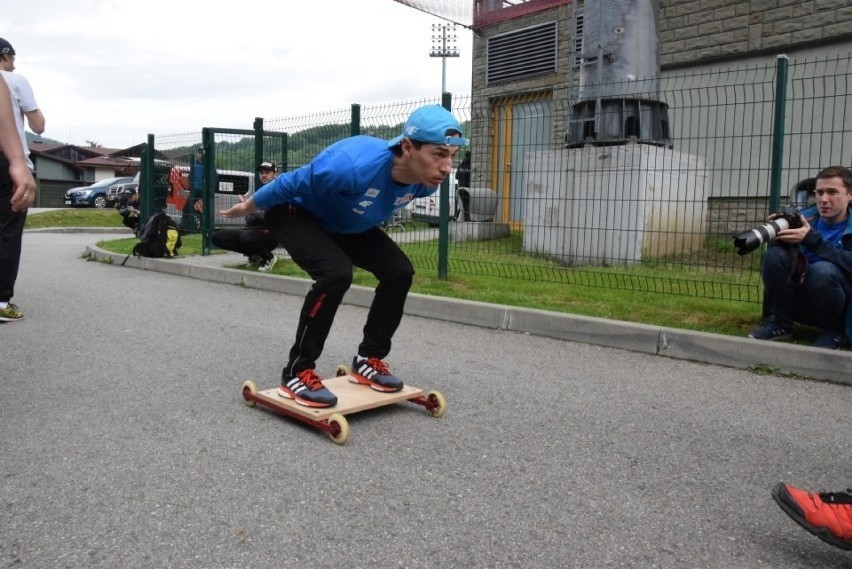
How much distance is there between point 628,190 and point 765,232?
4.06 m

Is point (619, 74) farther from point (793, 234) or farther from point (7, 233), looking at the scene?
point (7, 233)

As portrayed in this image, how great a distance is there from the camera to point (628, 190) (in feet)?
27.3

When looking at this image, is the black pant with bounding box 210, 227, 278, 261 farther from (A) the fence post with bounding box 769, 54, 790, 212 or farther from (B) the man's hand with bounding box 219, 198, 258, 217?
(A) the fence post with bounding box 769, 54, 790, 212

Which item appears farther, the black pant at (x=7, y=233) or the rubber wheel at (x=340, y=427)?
the black pant at (x=7, y=233)

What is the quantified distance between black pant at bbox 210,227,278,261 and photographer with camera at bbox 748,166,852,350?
6335 millimetres

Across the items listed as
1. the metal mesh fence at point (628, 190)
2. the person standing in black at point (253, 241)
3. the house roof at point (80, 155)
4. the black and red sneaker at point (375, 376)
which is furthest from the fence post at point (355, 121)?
the house roof at point (80, 155)

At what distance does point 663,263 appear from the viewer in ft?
24.5

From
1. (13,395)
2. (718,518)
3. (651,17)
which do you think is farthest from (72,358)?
(651,17)

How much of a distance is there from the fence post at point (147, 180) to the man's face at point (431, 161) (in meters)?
12.6

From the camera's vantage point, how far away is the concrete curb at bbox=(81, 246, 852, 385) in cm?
522

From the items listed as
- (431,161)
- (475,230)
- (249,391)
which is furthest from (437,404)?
(475,230)

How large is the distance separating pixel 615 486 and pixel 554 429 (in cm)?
76

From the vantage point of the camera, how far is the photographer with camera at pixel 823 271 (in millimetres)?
5152

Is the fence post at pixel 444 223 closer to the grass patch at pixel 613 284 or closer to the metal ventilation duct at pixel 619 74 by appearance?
the grass patch at pixel 613 284
